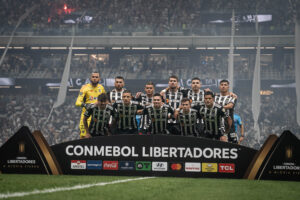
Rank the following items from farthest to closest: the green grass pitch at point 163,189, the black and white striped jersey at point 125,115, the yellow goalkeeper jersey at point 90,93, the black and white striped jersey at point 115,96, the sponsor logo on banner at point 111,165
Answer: the yellow goalkeeper jersey at point 90,93, the black and white striped jersey at point 115,96, the black and white striped jersey at point 125,115, the sponsor logo on banner at point 111,165, the green grass pitch at point 163,189

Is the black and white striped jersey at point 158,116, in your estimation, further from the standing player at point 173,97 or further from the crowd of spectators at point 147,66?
the crowd of spectators at point 147,66

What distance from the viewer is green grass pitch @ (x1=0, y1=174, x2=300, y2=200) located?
4.30m

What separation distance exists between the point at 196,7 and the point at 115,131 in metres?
24.7

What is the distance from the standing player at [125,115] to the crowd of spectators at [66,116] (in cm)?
1594

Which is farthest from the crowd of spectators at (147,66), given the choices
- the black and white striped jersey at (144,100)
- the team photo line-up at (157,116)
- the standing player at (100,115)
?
the standing player at (100,115)

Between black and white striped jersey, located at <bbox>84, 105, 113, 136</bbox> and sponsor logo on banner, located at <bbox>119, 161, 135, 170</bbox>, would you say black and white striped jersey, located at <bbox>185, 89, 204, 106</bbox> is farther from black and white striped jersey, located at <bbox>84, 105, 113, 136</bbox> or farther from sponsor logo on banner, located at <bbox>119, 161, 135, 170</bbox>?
sponsor logo on banner, located at <bbox>119, 161, 135, 170</bbox>

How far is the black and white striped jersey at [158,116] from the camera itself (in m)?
7.44

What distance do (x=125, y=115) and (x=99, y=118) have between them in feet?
1.48

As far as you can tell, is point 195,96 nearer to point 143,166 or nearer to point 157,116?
point 157,116

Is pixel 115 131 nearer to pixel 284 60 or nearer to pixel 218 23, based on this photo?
pixel 284 60

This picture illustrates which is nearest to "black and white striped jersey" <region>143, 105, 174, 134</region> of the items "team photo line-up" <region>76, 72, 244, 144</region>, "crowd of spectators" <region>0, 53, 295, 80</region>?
"team photo line-up" <region>76, 72, 244, 144</region>

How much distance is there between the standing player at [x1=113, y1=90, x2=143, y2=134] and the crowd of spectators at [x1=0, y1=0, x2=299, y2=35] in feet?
71.4

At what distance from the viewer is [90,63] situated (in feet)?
96.1

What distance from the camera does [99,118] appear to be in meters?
7.47
